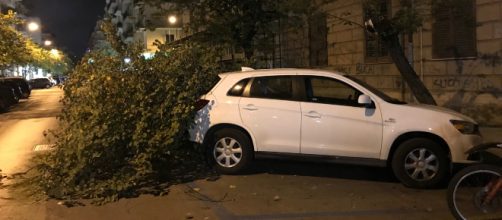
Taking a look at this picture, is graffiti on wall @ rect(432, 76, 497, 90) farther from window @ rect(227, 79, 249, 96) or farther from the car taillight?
the car taillight

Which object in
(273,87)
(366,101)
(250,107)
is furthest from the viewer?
(273,87)

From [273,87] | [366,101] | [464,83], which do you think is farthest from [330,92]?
[464,83]

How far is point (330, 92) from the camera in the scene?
27.3ft

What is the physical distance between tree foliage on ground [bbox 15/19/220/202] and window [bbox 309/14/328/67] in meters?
11.3

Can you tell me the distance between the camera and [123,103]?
8.40 m

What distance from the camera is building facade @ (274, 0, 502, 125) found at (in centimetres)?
1314

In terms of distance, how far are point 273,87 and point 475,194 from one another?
3.75 metres

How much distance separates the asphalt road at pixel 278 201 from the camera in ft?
21.3

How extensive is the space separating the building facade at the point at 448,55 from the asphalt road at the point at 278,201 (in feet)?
16.4

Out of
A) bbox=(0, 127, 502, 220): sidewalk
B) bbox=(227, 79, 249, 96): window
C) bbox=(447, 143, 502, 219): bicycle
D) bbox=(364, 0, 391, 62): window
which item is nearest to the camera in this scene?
bbox=(447, 143, 502, 219): bicycle

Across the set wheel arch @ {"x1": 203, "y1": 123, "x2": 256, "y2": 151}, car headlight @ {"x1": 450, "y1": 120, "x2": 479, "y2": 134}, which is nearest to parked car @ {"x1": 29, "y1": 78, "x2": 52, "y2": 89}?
wheel arch @ {"x1": 203, "y1": 123, "x2": 256, "y2": 151}

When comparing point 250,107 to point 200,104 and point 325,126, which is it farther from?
point 325,126

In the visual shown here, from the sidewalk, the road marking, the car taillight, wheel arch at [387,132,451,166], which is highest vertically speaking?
the car taillight

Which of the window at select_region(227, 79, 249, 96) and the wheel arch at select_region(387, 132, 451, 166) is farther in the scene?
the window at select_region(227, 79, 249, 96)
